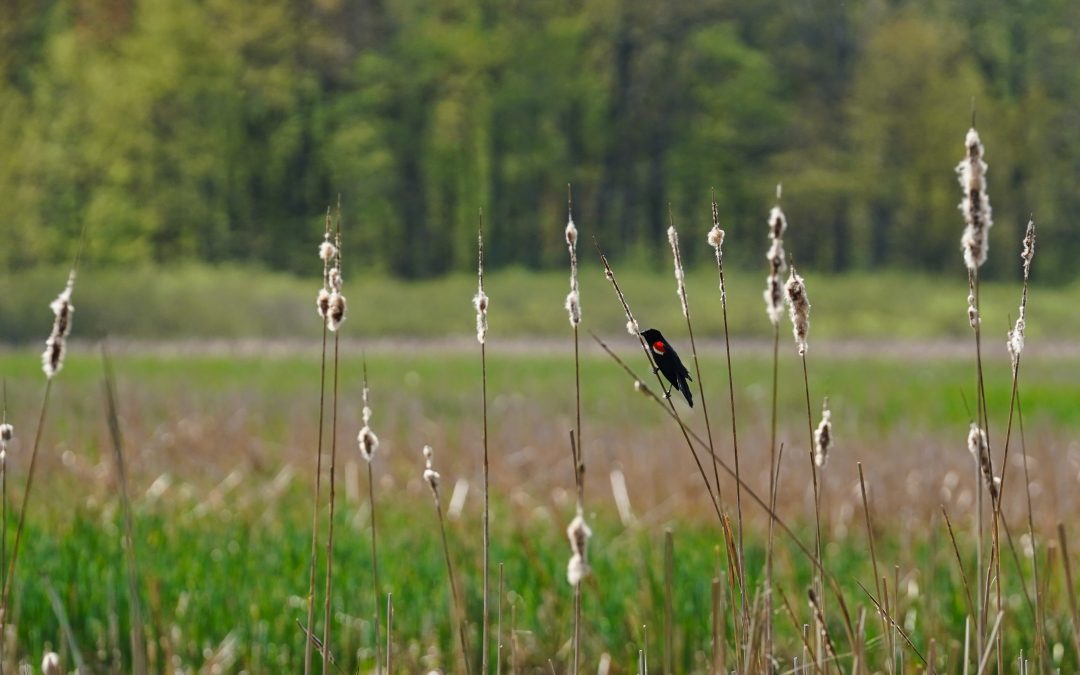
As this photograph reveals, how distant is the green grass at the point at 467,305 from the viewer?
3300 cm

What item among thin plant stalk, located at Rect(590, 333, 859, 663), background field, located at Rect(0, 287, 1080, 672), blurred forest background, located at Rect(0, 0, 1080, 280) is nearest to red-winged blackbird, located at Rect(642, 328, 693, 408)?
thin plant stalk, located at Rect(590, 333, 859, 663)

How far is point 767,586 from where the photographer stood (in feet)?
5.81

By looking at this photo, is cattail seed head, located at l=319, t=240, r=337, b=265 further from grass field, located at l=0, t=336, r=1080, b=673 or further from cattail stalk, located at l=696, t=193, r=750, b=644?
grass field, located at l=0, t=336, r=1080, b=673

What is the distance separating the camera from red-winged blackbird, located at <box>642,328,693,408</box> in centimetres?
156

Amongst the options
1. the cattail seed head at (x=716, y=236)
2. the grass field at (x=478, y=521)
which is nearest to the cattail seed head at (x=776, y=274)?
the cattail seed head at (x=716, y=236)

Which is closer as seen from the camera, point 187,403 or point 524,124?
point 187,403

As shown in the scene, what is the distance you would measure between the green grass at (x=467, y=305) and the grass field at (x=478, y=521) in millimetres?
17908

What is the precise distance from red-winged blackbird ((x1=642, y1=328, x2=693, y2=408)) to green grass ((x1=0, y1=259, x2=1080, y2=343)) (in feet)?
96.1

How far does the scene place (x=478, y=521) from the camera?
7.37 metres

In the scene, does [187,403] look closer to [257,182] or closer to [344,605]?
[344,605]

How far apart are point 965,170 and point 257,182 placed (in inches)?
1929

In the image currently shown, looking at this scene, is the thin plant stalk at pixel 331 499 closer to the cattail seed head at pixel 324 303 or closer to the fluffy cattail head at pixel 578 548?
the cattail seed head at pixel 324 303

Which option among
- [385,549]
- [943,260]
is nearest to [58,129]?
[943,260]

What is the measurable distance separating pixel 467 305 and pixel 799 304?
37703mm
